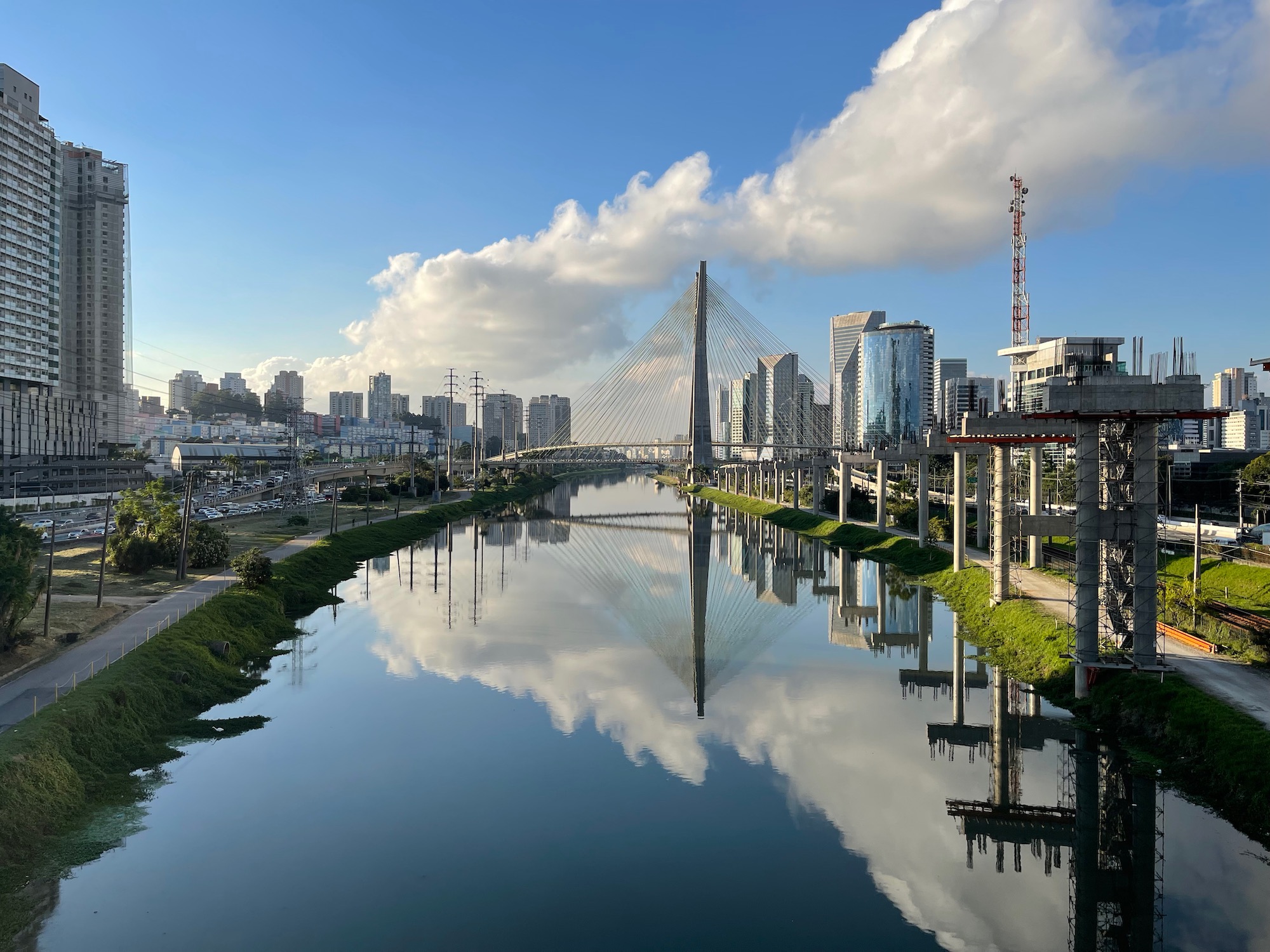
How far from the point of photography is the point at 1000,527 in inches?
661

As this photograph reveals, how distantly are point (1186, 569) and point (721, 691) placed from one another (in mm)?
13472

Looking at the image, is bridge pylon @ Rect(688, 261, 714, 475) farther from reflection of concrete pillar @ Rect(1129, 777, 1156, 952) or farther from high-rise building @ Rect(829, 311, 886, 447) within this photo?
high-rise building @ Rect(829, 311, 886, 447)

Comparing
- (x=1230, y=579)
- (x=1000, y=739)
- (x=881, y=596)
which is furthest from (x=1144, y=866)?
(x=881, y=596)

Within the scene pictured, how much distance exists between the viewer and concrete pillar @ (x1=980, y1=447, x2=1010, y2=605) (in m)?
16.8

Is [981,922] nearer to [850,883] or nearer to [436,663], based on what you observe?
[850,883]

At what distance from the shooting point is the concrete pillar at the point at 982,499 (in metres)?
22.9

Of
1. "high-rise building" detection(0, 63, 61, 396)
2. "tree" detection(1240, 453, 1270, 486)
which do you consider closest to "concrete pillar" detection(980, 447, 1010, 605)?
"tree" detection(1240, 453, 1270, 486)

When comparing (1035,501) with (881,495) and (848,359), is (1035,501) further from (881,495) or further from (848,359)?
(848,359)

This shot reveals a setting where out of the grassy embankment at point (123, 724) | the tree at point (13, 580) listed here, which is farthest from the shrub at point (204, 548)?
the tree at point (13, 580)

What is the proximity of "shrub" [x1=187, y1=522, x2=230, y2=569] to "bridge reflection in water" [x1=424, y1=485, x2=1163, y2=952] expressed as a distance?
20.7ft

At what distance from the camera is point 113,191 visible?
221 feet

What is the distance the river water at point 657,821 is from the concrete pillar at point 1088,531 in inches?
61.7

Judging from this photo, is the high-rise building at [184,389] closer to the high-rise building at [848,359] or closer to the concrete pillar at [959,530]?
the high-rise building at [848,359]

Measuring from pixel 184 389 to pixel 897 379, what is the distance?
418 ft
